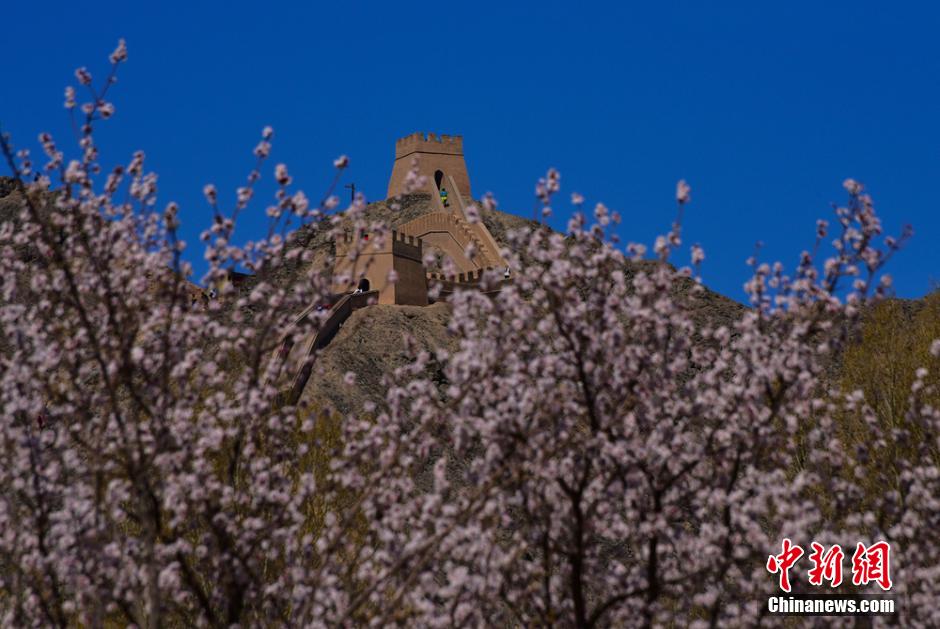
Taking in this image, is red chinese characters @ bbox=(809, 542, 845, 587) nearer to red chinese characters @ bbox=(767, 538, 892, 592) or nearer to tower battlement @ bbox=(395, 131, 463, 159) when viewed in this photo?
red chinese characters @ bbox=(767, 538, 892, 592)

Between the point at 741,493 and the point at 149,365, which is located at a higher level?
the point at 149,365

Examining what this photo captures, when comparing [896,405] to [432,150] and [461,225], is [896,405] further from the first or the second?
[432,150]

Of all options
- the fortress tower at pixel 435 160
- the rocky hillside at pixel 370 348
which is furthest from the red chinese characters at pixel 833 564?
the fortress tower at pixel 435 160

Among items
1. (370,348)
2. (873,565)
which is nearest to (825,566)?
(873,565)

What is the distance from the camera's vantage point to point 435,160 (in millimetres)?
102875

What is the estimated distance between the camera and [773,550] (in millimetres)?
11562

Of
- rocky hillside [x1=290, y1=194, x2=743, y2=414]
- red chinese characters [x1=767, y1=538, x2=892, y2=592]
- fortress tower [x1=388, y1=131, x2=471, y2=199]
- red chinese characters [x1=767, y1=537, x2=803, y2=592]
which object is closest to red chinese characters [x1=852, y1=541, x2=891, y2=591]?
red chinese characters [x1=767, y1=538, x2=892, y2=592]

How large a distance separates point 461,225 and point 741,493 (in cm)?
7347

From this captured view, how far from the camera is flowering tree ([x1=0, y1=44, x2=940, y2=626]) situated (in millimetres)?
10922

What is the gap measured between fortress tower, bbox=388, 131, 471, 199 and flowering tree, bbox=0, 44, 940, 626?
3501 inches

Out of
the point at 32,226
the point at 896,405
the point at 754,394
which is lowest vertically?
the point at 754,394

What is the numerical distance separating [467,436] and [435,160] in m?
93.0

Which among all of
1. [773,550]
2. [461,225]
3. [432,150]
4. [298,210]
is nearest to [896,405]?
[773,550]

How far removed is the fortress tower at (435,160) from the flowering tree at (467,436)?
8892cm
